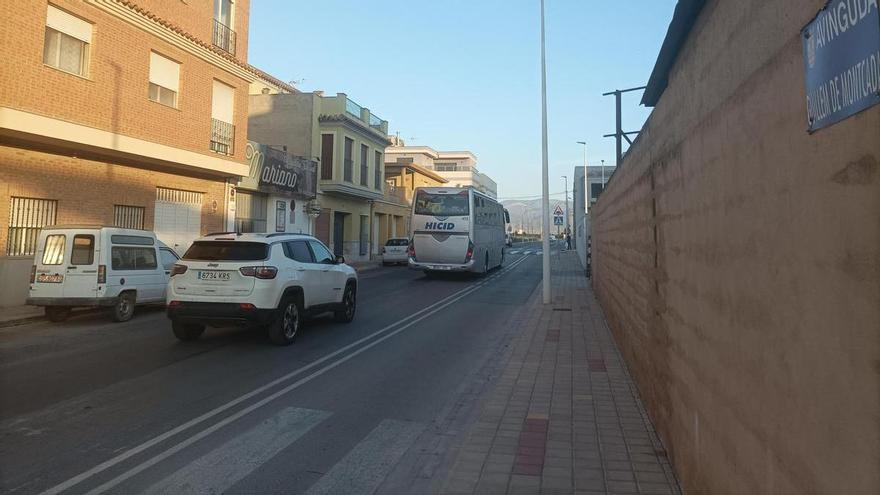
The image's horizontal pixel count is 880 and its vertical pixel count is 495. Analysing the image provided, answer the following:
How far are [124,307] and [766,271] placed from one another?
39.4 feet

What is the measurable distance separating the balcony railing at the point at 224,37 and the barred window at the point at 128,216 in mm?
6881

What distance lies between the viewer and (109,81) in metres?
14.5

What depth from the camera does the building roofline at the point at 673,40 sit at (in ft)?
11.2

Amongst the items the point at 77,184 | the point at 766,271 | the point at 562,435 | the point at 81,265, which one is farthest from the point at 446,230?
the point at 766,271

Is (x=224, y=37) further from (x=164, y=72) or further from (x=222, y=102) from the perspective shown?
(x=164, y=72)

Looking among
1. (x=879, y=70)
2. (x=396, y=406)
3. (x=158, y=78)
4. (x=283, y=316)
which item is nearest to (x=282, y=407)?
(x=396, y=406)

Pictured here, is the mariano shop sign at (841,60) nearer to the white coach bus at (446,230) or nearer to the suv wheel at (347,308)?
the suv wheel at (347,308)

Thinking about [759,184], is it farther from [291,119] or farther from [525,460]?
[291,119]

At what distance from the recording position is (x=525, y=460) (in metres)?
4.21

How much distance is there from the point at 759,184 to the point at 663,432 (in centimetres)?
287

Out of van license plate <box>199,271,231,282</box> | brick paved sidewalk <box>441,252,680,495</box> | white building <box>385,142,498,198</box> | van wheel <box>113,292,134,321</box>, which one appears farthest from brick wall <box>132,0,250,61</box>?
white building <box>385,142,498,198</box>

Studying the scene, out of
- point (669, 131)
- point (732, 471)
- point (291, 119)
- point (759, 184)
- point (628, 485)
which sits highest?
point (291, 119)

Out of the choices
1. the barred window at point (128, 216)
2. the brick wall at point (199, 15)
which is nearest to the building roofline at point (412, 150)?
the brick wall at point (199, 15)

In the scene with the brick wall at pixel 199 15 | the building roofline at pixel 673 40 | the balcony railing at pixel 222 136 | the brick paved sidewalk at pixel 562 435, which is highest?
the brick wall at pixel 199 15
